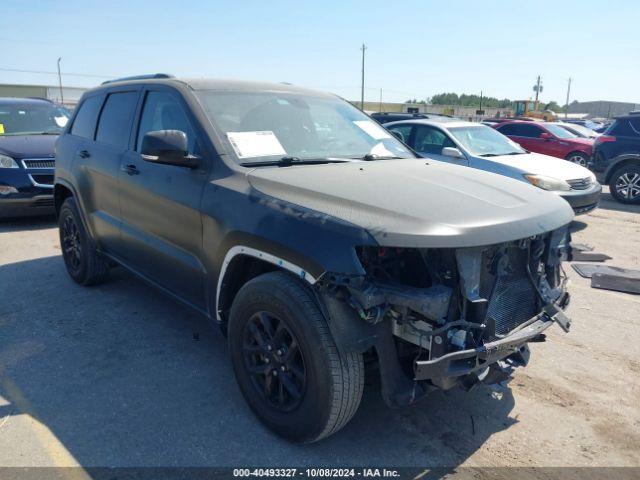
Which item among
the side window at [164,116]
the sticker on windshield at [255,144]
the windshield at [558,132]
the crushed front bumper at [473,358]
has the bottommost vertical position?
the crushed front bumper at [473,358]

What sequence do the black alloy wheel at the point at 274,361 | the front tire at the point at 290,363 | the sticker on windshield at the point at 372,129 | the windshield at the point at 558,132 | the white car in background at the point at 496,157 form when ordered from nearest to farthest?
the front tire at the point at 290,363, the black alloy wheel at the point at 274,361, the sticker on windshield at the point at 372,129, the white car in background at the point at 496,157, the windshield at the point at 558,132

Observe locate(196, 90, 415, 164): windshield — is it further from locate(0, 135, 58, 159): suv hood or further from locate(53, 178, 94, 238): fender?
locate(0, 135, 58, 159): suv hood

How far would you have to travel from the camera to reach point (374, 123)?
14.5 ft

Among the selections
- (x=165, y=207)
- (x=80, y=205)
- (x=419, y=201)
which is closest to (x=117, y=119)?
(x=80, y=205)

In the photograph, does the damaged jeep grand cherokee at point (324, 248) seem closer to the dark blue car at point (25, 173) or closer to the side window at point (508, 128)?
the dark blue car at point (25, 173)

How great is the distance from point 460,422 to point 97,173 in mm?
3539

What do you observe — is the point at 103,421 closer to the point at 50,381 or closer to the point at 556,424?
the point at 50,381

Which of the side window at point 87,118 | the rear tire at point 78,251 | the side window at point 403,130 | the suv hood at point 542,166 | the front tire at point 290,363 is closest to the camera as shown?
the front tire at point 290,363

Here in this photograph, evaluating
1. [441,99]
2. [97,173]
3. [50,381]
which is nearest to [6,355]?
[50,381]

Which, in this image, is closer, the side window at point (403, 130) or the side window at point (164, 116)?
the side window at point (164, 116)

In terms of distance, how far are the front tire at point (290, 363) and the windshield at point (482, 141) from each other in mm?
6437

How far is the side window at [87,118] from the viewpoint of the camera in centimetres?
486

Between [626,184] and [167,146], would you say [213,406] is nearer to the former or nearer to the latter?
[167,146]

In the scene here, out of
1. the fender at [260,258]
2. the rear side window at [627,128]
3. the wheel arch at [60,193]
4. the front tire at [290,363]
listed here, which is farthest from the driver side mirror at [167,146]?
the rear side window at [627,128]
